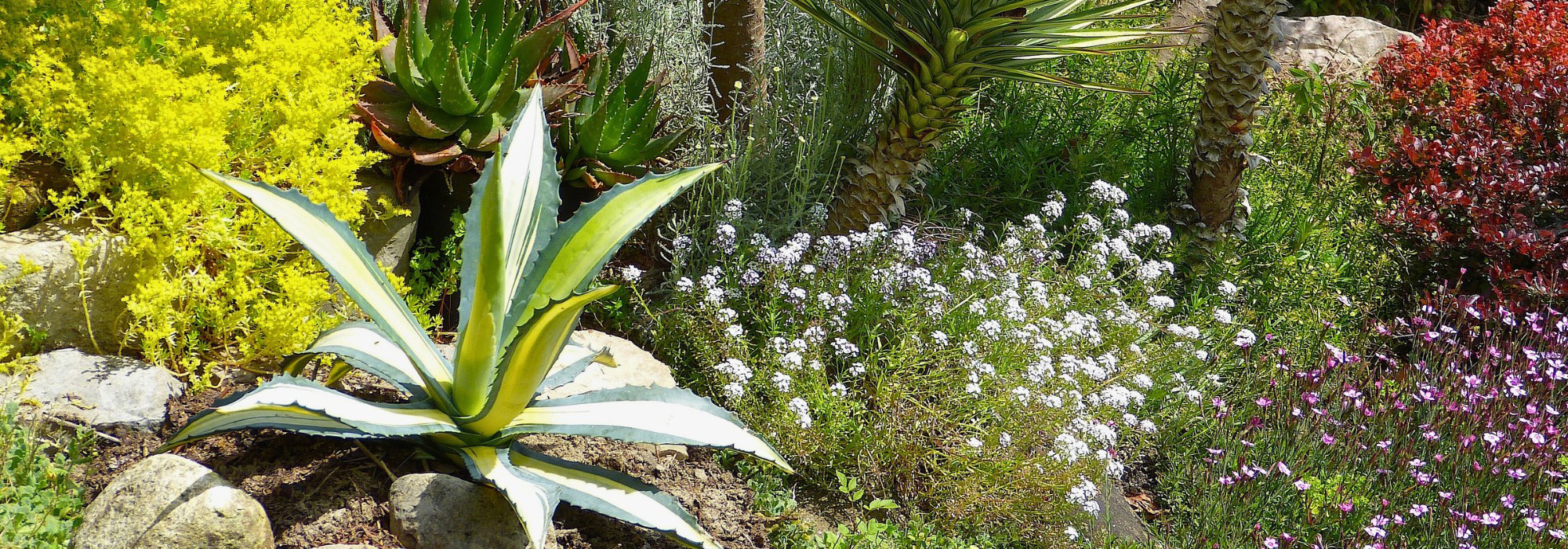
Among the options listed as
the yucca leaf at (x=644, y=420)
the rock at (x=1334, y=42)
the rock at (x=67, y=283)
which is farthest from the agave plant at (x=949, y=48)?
the rock at (x=1334, y=42)

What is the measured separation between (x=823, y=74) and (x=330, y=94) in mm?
2298

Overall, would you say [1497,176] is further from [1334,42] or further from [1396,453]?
[1334,42]

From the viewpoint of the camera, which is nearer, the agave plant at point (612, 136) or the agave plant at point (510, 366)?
the agave plant at point (510, 366)

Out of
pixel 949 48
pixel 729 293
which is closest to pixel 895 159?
pixel 949 48

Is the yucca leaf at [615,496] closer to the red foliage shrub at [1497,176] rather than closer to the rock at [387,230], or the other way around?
the rock at [387,230]

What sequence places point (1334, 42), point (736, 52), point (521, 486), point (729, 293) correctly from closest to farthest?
point (521, 486)
point (729, 293)
point (736, 52)
point (1334, 42)

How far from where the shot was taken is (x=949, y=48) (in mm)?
3580

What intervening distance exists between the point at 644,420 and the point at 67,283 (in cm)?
149

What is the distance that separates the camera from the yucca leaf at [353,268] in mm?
2230

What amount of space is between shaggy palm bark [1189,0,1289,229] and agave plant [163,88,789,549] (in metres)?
2.85

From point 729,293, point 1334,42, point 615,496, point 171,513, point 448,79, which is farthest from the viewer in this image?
point 1334,42

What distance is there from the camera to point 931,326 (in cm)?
348

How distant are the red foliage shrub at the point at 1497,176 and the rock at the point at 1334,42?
1.58 m

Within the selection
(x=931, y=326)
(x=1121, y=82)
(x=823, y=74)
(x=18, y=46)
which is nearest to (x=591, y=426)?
(x=931, y=326)
